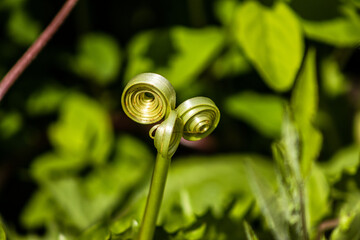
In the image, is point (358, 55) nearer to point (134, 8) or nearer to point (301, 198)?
point (134, 8)

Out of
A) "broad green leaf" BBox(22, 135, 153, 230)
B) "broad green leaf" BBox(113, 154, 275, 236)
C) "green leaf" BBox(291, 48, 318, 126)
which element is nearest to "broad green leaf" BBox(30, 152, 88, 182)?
"broad green leaf" BBox(22, 135, 153, 230)

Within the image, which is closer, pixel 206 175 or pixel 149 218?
pixel 149 218

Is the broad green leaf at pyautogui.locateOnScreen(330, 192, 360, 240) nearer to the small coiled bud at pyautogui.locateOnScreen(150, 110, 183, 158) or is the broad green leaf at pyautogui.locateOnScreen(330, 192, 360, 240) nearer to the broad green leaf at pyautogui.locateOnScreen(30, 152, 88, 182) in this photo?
the small coiled bud at pyautogui.locateOnScreen(150, 110, 183, 158)

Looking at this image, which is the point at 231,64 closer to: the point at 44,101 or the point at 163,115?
the point at 44,101

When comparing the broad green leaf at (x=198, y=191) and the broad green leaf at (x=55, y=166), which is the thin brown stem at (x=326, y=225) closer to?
the broad green leaf at (x=198, y=191)

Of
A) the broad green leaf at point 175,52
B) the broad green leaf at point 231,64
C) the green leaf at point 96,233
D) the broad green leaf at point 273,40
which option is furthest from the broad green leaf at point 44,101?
the green leaf at point 96,233

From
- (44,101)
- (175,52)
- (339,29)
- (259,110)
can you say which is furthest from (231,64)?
(44,101)

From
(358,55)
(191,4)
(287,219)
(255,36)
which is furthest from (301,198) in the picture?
(358,55)

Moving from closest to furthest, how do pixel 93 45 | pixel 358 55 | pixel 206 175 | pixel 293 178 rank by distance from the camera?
pixel 293 178 → pixel 206 175 → pixel 93 45 → pixel 358 55
